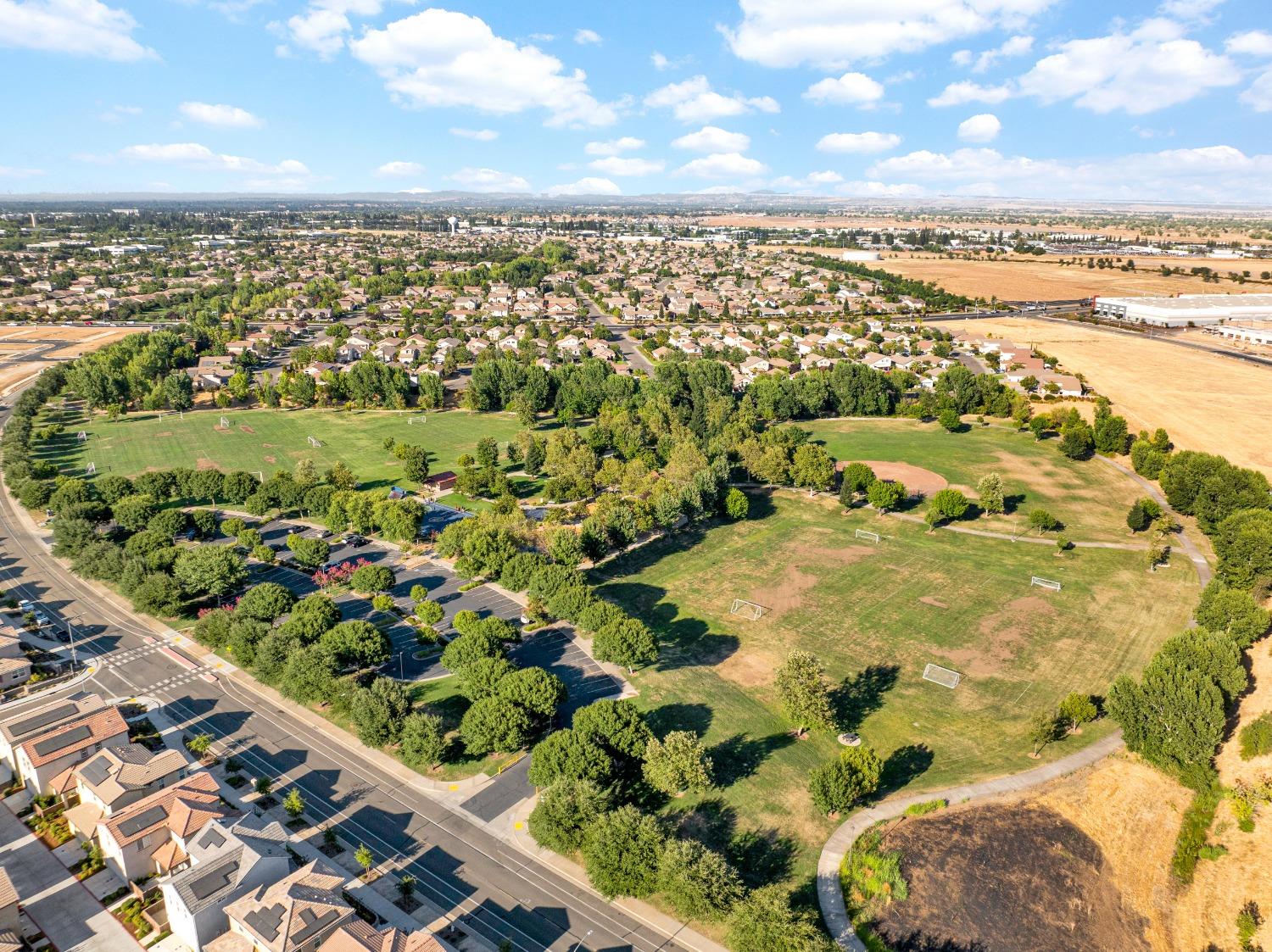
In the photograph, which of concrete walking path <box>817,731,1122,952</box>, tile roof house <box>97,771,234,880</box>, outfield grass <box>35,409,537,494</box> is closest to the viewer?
concrete walking path <box>817,731,1122,952</box>

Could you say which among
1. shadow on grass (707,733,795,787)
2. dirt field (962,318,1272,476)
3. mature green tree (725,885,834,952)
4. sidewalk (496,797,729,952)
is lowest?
sidewalk (496,797,729,952)

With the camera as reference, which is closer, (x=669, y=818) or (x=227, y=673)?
(x=669, y=818)

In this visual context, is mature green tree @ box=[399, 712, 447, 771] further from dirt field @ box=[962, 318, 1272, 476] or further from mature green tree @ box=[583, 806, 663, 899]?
dirt field @ box=[962, 318, 1272, 476]

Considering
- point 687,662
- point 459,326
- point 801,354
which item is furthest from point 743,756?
point 459,326

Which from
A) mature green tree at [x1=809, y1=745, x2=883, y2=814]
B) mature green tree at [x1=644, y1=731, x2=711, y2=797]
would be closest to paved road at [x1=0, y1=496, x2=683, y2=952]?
mature green tree at [x1=644, y1=731, x2=711, y2=797]

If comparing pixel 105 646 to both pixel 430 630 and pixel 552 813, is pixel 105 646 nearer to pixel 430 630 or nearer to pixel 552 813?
pixel 430 630

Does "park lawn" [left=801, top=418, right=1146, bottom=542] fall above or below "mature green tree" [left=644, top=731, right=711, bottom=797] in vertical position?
above
